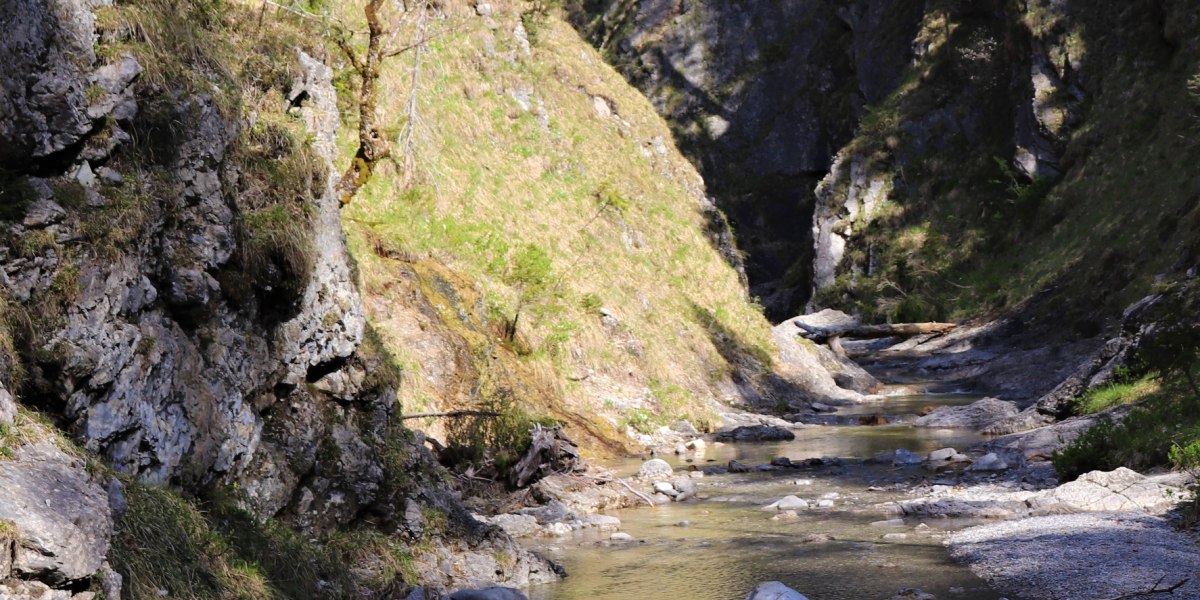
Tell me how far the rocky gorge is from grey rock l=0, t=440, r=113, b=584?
0.02 metres

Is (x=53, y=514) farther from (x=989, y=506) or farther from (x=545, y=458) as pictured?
(x=989, y=506)

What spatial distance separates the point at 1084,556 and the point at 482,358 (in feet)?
35.4

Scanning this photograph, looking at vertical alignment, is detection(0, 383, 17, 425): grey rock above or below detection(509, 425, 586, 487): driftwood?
above

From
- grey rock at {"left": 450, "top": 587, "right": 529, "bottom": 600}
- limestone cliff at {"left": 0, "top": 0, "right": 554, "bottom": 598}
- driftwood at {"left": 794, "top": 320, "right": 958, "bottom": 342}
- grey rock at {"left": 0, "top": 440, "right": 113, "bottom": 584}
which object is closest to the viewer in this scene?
grey rock at {"left": 0, "top": 440, "right": 113, "bottom": 584}

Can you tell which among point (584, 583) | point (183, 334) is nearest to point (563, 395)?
point (584, 583)

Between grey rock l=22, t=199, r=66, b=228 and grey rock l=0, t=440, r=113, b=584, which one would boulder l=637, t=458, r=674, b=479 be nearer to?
grey rock l=22, t=199, r=66, b=228

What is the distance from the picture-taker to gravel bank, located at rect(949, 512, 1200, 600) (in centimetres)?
820

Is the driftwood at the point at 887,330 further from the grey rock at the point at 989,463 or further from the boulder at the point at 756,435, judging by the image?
the grey rock at the point at 989,463

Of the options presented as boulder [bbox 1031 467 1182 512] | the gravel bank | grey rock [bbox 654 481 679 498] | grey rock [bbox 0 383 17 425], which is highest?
grey rock [bbox 0 383 17 425]

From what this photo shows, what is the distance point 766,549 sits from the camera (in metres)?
11.0

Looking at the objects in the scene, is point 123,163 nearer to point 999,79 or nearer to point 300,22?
point 300,22

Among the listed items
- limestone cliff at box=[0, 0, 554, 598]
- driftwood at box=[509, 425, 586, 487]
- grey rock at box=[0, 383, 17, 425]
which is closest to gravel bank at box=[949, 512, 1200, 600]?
limestone cliff at box=[0, 0, 554, 598]

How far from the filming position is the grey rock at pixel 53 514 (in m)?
4.06

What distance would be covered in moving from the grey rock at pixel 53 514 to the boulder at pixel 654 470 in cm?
1220
